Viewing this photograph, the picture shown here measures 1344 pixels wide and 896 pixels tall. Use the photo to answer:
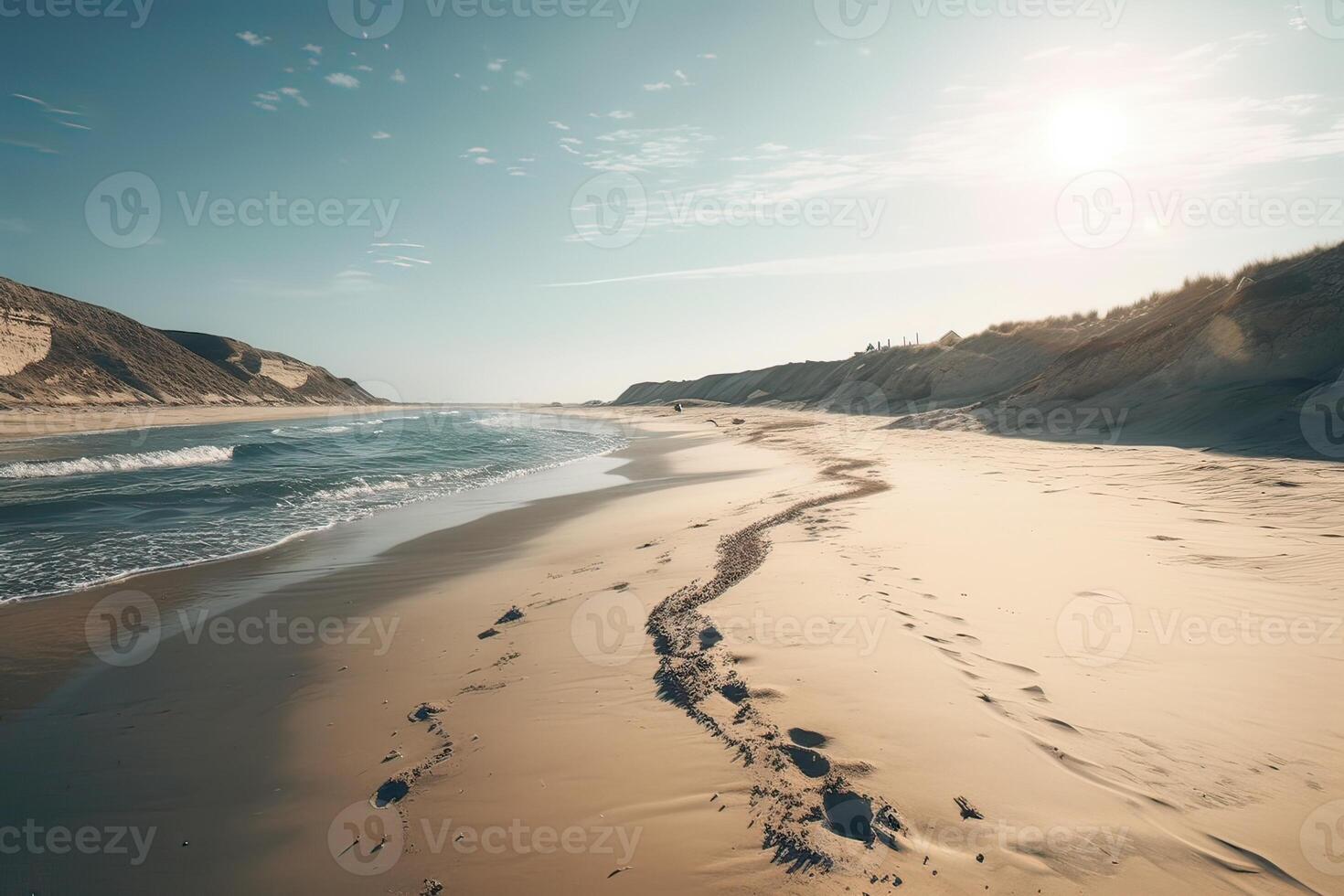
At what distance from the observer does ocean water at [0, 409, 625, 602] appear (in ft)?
29.2

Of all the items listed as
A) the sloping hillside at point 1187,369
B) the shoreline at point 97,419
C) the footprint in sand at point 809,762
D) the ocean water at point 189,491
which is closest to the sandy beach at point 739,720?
the footprint in sand at point 809,762

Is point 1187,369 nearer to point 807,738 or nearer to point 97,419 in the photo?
point 807,738

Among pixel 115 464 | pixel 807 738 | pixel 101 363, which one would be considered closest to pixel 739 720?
pixel 807 738

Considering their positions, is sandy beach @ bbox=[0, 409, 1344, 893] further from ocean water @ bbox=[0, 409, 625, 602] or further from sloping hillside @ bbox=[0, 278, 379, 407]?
sloping hillside @ bbox=[0, 278, 379, 407]

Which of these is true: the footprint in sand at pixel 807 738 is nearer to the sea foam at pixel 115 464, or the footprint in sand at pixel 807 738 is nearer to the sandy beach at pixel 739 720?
the sandy beach at pixel 739 720

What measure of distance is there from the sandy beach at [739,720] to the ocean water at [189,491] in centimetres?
206

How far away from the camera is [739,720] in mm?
3504

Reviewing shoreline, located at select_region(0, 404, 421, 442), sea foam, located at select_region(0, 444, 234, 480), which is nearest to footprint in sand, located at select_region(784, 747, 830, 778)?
sea foam, located at select_region(0, 444, 234, 480)

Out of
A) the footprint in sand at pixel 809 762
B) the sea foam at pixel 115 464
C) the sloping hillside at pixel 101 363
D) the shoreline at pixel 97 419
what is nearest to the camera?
the footprint in sand at pixel 809 762

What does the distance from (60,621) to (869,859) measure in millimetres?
8542

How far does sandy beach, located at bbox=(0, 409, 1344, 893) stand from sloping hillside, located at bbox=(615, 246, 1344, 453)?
8219 millimetres

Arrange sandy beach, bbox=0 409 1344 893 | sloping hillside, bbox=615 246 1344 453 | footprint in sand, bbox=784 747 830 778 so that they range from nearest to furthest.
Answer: sandy beach, bbox=0 409 1344 893 → footprint in sand, bbox=784 747 830 778 → sloping hillside, bbox=615 246 1344 453

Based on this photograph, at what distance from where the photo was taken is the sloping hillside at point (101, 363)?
44656 mm

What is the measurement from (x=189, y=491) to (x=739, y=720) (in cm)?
1607
